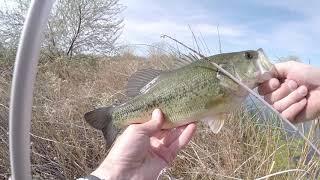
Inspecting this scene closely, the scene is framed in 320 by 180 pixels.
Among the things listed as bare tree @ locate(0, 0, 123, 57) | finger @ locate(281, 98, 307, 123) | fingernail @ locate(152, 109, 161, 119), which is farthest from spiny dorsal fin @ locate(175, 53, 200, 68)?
bare tree @ locate(0, 0, 123, 57)

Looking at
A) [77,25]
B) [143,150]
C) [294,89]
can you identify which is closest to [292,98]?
[294,89]

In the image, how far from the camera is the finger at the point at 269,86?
183 centimetres

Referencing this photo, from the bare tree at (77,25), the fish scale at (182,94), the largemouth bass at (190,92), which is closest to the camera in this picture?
the largemouth bass at (190,92)

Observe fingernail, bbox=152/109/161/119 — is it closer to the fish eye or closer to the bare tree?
the fish eye

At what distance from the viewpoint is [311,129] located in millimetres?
3078

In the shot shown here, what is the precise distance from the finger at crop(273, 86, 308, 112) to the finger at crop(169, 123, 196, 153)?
1.16 feet

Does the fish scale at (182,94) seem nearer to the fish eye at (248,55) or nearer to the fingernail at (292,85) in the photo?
the fish eye at (248,55)

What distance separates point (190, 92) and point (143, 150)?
363 mm

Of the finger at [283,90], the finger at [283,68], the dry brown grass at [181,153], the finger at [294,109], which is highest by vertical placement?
the finger at [283,68]


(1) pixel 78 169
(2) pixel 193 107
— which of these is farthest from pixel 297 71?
(1) pixel 78 169

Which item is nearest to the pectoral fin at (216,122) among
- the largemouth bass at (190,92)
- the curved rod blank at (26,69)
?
the largemouth bass at (190,92)

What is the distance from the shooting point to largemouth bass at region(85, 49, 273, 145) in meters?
1.67

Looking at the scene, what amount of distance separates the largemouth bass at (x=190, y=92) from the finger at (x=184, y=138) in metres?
0.21

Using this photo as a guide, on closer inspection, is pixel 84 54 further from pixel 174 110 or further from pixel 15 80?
pixel 15 80
